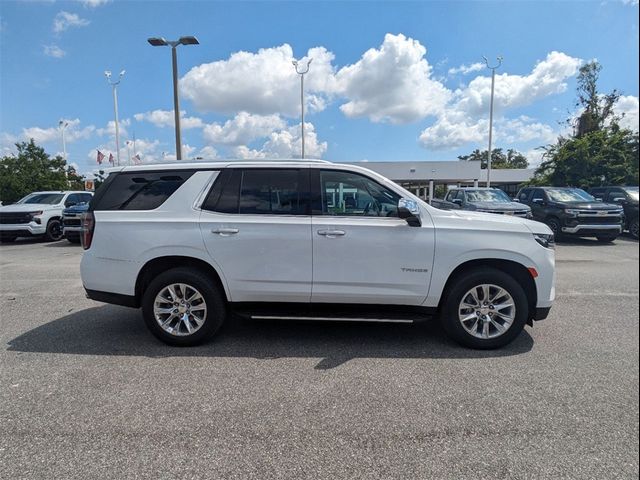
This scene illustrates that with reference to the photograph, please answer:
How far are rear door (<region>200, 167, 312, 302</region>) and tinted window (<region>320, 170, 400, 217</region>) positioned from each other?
0.22 meters

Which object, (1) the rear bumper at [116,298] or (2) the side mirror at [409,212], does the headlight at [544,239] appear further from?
(1) the rear bumper at [116,298]

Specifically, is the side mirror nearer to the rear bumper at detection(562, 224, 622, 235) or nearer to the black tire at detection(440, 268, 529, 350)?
the black tire at detection(440, 268, 529, 350)

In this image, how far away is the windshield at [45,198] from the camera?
14812 mm

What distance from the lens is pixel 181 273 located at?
4.14 m

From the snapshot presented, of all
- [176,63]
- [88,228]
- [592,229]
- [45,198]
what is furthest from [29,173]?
[592,229]

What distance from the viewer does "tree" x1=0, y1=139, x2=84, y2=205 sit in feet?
71.7

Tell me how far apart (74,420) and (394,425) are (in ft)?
7.60

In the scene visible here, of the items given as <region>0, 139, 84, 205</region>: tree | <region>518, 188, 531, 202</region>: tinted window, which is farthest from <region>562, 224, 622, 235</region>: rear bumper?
<region>0, 139, 84, 205</region>: tree

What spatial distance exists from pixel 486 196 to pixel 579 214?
2.94 metres

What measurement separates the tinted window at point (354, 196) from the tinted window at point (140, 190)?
152 centimetres

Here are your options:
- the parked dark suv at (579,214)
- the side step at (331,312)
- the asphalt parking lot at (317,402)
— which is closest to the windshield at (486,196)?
the parked dark suv at (579,214)

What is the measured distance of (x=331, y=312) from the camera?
4.14 metres

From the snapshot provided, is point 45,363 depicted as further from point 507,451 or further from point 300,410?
point 507,451

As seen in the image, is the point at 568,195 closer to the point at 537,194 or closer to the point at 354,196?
the point at 537,194
